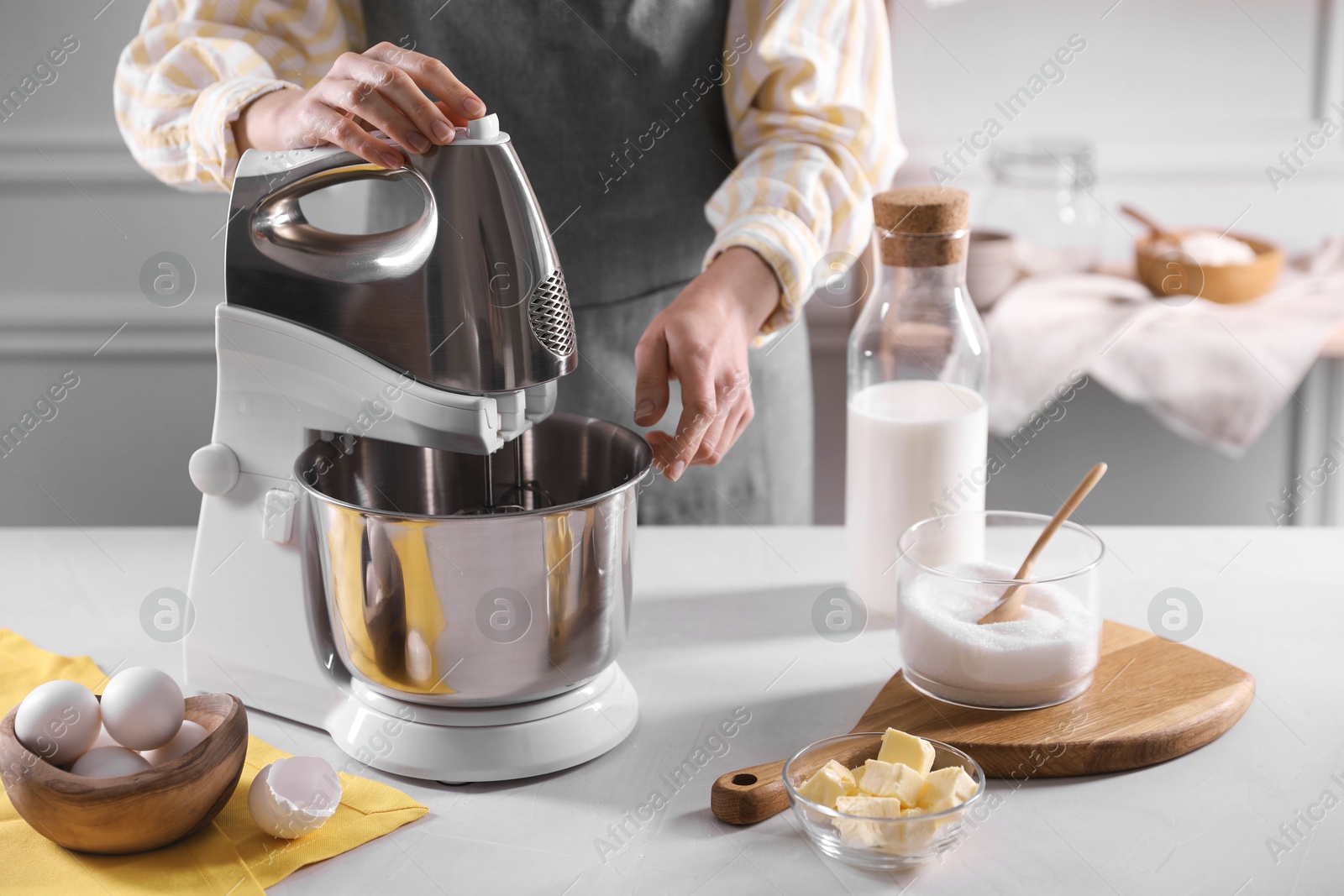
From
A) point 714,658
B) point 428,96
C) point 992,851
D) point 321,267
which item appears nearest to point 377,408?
point 321,267

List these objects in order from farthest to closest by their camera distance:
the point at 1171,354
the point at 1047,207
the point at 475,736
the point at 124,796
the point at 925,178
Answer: the point at 925,178, the point at 1047,207, the point at 1171,354, the point at 475,736, the point at 124,796

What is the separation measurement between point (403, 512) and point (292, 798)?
179 mm

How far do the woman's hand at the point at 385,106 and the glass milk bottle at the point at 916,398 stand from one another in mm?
340

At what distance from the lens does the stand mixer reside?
0.66 meters

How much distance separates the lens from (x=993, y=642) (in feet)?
2.50

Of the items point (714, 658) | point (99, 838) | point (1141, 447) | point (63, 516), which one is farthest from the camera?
point (63, 516)

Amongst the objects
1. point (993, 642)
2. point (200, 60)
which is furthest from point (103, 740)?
point (200, 60)

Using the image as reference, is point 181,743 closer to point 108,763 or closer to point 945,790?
point 108,763

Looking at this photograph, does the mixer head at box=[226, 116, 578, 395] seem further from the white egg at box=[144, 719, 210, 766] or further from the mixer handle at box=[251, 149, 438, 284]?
the white egg at box=[144, 719, 210, 766]

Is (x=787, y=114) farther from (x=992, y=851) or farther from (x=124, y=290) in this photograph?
(x=124, y=290)

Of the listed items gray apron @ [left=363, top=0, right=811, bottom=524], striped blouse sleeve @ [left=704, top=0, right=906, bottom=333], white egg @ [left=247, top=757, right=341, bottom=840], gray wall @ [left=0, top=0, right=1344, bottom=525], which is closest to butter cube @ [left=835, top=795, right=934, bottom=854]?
white egg @ [left=247, top=757, right=341, bottom=840]

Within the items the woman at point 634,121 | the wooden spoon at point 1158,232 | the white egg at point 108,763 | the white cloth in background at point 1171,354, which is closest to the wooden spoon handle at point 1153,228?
the wooden spoon at point 1158,232

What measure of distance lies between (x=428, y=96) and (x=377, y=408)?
0.19 meters

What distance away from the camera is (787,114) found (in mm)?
1109
